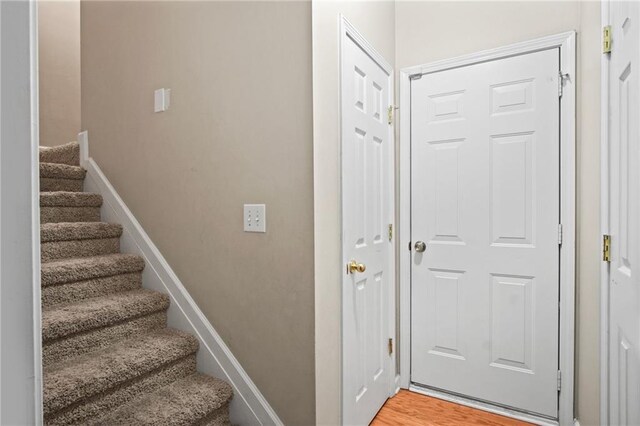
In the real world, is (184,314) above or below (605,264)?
below

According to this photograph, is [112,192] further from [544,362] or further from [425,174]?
[544,362]

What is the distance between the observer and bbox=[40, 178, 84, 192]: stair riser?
7.57 feet

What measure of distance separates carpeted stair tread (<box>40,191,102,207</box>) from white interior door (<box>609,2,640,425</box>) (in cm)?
274

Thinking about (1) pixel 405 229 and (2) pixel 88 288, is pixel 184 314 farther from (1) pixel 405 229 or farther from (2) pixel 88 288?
(1) pixel 405 229

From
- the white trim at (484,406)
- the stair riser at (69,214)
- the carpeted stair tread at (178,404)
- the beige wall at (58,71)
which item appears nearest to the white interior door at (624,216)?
the white trim at (484,406)

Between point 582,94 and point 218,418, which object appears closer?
point 218,418

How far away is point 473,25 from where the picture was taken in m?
2.19

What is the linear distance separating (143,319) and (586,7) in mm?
2757

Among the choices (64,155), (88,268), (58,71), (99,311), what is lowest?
(99,311)

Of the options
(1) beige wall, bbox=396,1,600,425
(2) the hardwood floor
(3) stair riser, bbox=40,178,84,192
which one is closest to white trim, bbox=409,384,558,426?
(2) the hardwood floor

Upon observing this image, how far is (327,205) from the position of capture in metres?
1.60

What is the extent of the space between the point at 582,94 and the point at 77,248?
113 inches

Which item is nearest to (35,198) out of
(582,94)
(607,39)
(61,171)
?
(607,39)

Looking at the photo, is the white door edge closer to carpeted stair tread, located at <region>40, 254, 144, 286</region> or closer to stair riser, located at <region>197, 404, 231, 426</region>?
stair riser, located at <region>197, 404, 231, 426</region>
